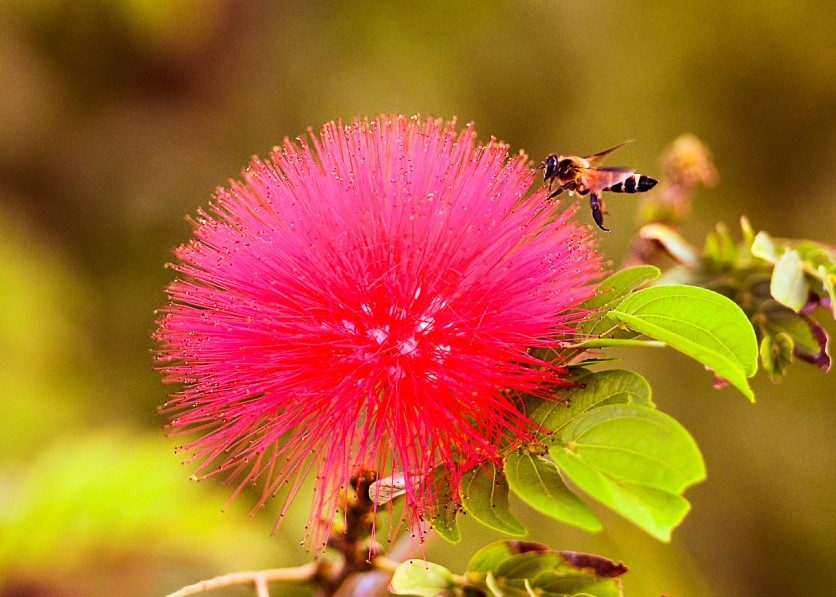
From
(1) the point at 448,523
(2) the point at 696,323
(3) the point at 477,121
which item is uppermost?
(3) the point at 477,121

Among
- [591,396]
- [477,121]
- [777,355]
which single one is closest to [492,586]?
[591,396]

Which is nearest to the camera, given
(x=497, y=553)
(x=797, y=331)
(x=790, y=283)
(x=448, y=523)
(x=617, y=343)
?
(x=617, y=343)

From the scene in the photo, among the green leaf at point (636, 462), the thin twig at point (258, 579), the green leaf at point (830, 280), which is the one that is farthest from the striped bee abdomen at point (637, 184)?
the thin twig at point (258, 579)

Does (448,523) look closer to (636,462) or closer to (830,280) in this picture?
(636,462)

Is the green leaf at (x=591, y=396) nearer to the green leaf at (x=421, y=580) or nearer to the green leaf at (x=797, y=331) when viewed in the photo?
the green leaf at (x=421, y=580)

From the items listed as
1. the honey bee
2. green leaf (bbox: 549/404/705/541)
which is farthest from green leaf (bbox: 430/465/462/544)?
the honey bee
